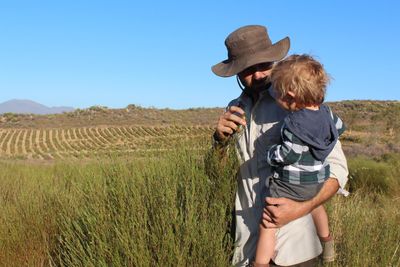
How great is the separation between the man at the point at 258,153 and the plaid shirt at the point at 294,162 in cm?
10

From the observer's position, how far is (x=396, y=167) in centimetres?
1167

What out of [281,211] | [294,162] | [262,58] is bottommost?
[281,211]

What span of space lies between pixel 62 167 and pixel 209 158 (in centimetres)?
824

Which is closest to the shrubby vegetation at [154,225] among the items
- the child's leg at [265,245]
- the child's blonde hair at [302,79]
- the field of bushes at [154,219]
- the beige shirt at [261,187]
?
the field of bushes at [154,219]

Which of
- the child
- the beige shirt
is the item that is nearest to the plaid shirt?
the child

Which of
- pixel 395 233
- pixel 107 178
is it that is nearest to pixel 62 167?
Result: pixel 107 178

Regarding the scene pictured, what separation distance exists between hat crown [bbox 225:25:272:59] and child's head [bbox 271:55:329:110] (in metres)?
0.21

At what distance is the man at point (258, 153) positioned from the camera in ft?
8.16

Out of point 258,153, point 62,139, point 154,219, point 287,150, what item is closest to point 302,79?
point 287,150

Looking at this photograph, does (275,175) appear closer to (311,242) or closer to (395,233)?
(311,242)

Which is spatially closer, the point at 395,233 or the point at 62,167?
the point at 395,233

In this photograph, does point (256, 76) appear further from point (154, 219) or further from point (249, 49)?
point (154, 219)

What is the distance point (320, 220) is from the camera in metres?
2.77

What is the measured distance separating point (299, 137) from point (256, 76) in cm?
47
